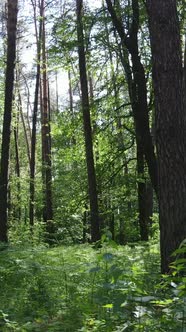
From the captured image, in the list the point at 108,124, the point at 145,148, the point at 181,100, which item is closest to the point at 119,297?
the point at 181,100

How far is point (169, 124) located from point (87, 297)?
2.44m

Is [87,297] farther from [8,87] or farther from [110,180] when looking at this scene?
[110,180]

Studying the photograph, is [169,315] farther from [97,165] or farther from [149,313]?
[97,165]

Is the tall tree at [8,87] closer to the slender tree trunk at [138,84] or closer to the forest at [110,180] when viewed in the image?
the forest at [110,180]

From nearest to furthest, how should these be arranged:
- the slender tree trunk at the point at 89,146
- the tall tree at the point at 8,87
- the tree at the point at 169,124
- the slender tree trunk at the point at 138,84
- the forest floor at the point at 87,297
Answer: the forest floor at the point at 87,297 < the tree at the point at 169,124 < the slender tree trunk at the point at 138,84 < the tall tree at the point at 8,87 < the slender tree trunk at the point at 89,146

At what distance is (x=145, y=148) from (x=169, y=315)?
24.9ft

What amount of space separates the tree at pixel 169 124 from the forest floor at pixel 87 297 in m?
0.71

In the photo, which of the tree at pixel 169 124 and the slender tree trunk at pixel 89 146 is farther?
the slender tree trunk at pixel 89 146

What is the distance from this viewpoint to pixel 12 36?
10.2 m

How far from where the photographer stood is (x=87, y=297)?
14.3 feet

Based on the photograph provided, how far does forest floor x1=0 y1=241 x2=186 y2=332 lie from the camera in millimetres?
2590

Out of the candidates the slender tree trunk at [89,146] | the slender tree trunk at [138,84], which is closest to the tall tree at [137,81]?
the slender tree trunk at [138,84]

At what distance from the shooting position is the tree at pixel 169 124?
5.32m

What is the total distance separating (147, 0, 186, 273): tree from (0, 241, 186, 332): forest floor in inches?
28.1
